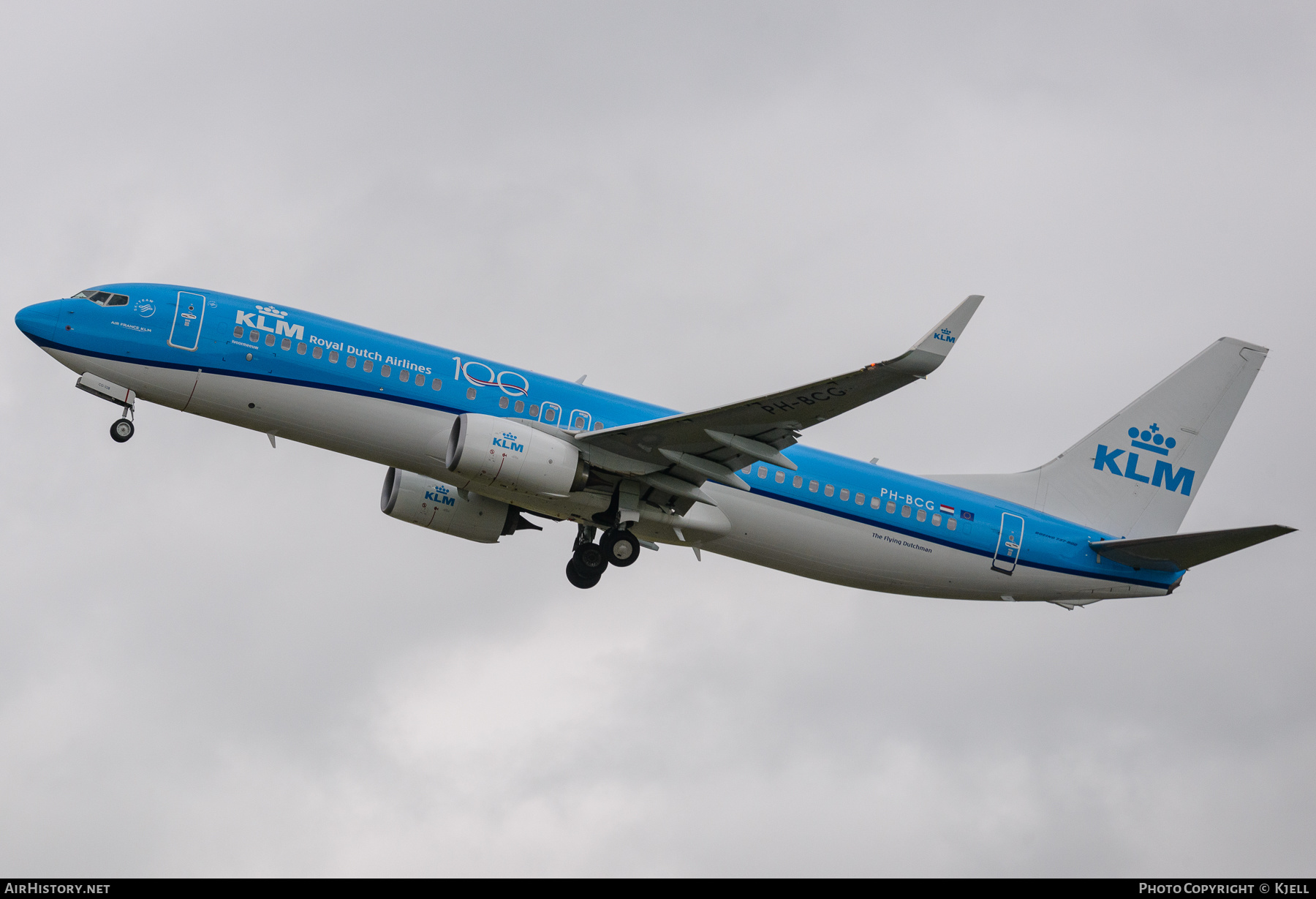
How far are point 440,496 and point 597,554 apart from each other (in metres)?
4.63

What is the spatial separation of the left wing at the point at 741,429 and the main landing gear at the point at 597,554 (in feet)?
5.43

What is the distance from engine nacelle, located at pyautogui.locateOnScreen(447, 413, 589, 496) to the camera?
2806 centimetres

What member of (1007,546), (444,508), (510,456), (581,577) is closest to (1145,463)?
(1007,546)

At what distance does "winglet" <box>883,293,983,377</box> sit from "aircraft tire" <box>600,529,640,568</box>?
9.45 meters

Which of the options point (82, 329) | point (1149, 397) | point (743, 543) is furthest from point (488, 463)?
point (1149, 397)

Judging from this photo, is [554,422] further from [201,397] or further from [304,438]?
[201,397]

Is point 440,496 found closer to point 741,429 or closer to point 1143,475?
point 741,429

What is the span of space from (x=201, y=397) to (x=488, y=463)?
6695mm

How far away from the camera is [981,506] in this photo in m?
34.5

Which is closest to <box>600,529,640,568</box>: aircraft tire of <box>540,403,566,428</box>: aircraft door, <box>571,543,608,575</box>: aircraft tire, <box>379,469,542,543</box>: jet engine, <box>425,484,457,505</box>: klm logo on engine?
<box>571,543,608,575</box>: aircraft tire

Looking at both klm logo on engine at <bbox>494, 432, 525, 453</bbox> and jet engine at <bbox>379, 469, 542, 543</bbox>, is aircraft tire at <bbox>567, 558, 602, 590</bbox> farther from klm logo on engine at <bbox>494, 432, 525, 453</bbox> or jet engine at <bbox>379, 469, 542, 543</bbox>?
klm logo on engine at <bbox>494, 432, 525, 453</bbox>

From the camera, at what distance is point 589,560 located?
3266 cm

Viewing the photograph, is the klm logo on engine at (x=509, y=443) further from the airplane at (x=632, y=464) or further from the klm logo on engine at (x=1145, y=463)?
the klm logo on engine at (x=1145, y=463)

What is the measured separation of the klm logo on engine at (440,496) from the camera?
3394cm
